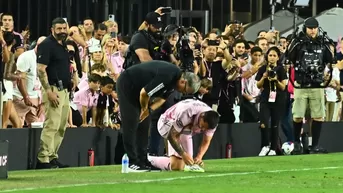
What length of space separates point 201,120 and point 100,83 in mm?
5131

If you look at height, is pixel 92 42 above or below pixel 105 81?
above

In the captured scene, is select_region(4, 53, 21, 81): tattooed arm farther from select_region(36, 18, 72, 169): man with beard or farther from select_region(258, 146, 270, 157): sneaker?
select_region(258, 146, 270, 157): sneaker

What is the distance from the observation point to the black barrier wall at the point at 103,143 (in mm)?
17531

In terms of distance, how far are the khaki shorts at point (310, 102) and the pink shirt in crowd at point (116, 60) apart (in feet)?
11.0

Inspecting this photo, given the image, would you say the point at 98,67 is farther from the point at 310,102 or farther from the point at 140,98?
the point at 140,98

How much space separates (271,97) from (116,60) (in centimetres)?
310

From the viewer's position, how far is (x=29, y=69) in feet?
62.9

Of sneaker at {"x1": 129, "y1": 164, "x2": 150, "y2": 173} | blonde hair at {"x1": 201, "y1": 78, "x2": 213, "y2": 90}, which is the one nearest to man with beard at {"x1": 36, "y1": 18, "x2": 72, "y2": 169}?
sneaker at {"x1": 129, "y1": 164, "x2": 150, "y2": 173}

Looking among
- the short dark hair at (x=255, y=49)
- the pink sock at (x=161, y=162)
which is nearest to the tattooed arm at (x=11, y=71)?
the pink sock at (x=161, y=162)

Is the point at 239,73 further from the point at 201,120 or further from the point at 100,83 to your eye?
the point at 201,120

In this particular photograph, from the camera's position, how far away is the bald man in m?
19.0

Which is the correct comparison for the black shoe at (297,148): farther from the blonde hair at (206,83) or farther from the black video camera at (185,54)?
the black video camera at (185,54)

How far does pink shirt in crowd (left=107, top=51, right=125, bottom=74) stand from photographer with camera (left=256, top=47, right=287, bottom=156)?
2.72 metres

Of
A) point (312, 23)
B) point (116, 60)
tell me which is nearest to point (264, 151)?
point (312, 23)
